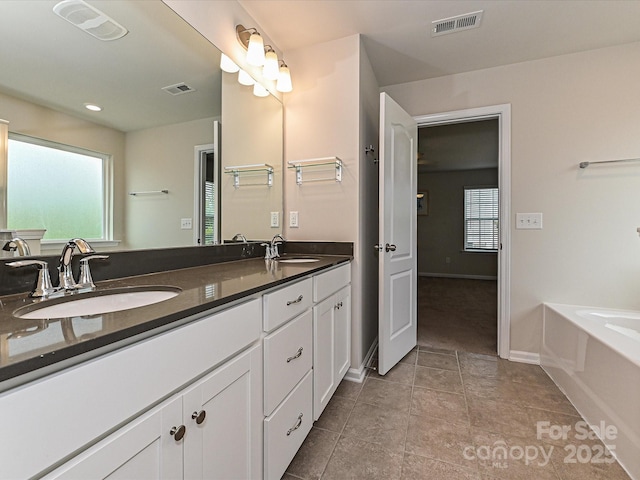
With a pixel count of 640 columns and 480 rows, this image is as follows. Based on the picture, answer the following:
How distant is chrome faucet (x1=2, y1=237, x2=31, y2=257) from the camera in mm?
831

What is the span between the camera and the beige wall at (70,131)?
850mm

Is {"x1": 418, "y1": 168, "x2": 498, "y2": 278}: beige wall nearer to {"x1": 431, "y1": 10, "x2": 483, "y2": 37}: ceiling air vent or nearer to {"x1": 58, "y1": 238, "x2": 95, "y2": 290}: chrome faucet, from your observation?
{"x1": 431, "y1": 10, "x2": 483, "y2": 37}: ceiling air vent

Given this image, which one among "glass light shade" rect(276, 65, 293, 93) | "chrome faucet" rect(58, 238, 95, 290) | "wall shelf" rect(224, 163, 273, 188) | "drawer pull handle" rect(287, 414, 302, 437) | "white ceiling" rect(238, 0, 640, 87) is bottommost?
"drawer pull handle" rect(287, 414, 302, 437)

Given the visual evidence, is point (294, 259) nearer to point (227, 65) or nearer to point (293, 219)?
point (293, 219)

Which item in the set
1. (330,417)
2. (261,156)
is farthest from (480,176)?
(330,417)

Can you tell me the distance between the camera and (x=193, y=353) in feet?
2.29

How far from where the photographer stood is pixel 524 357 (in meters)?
2.33

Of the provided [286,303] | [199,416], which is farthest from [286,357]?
[199,416]

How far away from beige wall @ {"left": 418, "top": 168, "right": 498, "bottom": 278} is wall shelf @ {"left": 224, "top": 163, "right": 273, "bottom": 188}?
17.2 feet

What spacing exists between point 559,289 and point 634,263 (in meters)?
0.49

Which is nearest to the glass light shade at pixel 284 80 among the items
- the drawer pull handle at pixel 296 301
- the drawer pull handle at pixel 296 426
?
the drawer pull handle at pixel 296 301

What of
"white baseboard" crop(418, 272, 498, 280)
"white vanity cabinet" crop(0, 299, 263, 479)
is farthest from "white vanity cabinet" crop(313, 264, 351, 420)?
"white baseboard" crop(418, 272, 498, 280)

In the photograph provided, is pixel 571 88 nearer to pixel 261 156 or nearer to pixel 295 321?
pixel 261 156

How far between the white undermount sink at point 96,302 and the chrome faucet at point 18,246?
0.68 ft
